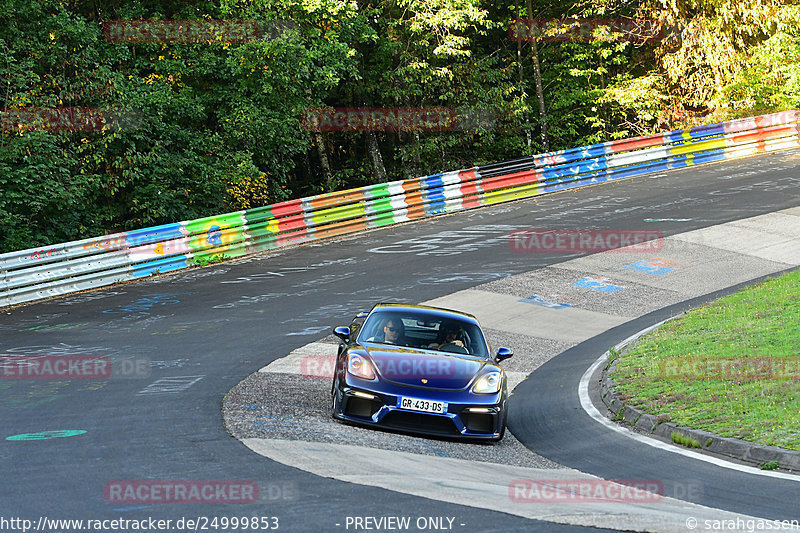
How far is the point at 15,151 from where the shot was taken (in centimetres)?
2230

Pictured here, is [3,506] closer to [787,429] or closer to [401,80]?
[787,429]

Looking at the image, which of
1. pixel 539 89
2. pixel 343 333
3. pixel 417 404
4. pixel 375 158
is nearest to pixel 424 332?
pixel 343 333

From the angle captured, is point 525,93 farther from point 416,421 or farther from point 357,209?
point 416,421

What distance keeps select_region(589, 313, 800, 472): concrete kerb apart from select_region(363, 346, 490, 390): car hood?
202 cm

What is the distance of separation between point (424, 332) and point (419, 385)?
1.48 metres

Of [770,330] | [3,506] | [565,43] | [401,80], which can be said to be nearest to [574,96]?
[565,43]

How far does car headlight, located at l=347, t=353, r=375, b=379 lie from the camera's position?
979cm

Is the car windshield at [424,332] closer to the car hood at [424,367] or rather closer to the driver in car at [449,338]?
the driver in car at [449,338]

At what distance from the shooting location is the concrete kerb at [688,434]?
338 inches

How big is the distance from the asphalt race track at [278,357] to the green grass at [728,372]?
0.85m

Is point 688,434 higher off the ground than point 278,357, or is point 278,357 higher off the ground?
point 278,357

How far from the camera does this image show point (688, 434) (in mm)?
9781

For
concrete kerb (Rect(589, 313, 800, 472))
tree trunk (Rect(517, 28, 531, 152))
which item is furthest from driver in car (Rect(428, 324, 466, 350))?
tree trunk (Rect(517, 28, 531, 152))

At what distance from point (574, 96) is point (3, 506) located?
3591 centimetres
